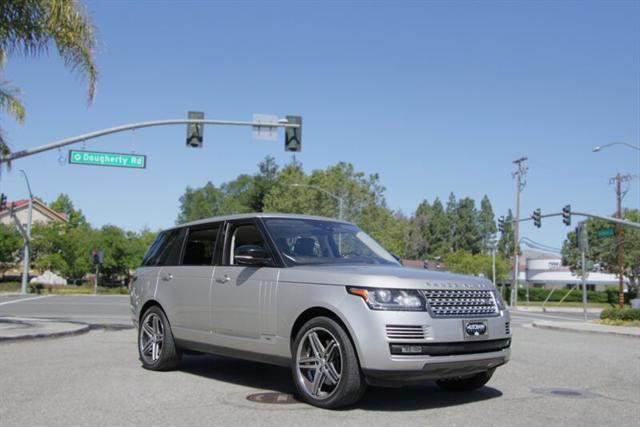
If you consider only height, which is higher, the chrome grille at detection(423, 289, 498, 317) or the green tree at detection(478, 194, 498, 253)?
the green tree at detection(478, 194, 498, 253)

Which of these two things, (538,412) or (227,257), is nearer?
(538,412)

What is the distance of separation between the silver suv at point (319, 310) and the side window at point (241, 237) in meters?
0.01

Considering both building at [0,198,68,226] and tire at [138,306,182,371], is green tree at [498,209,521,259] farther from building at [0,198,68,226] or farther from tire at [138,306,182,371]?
tire at [138,306,182,371]

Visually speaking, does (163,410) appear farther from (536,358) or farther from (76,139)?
(76,139)

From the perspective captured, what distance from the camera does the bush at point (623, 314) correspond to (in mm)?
23547

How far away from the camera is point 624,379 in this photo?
8.77 m

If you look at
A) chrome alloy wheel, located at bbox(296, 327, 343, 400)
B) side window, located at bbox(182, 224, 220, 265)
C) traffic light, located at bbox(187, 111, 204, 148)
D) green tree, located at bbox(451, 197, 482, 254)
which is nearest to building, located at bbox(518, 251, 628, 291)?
green tree, located at bbox(451, 197, 482, 254)

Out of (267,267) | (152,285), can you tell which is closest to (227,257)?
(267,267)

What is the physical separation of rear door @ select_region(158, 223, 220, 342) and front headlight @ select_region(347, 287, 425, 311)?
242 cm

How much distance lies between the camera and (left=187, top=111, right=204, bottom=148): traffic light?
69.1 feet

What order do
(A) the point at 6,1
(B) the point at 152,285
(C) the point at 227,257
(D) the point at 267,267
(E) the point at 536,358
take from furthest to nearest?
(A) the point at 6,1, (E) the point at 536,358, (B) the point at 152,285, (C) the point at 227,257, (D) the point at 267,267

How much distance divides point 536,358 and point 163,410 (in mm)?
7203

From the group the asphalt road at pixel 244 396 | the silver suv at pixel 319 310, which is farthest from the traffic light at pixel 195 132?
the silver suv at pixel 319 310

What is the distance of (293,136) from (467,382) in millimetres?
15627
